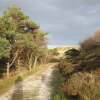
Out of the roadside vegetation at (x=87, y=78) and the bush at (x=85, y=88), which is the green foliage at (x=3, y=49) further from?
the bush at (x=85, y=88)

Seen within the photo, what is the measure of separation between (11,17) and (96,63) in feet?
59.6

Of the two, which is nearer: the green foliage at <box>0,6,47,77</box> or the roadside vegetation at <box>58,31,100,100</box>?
the roadside vegetation at <box>58,31,100,100</box>

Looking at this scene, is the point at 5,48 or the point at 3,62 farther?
the point at 3,62

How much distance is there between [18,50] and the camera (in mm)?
36531

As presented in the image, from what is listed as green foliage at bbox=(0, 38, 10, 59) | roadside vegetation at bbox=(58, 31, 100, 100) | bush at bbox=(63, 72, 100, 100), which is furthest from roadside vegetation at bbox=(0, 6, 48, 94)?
bush at bbox=(63, 72, 100, 100)

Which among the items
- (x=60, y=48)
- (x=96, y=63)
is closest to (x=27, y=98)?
(x=96, y=63)

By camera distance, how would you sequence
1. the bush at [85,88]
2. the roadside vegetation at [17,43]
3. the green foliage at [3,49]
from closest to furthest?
the bush at [85,88]
the green foliage at [3,49]
the roadside vegetation at [17,43]

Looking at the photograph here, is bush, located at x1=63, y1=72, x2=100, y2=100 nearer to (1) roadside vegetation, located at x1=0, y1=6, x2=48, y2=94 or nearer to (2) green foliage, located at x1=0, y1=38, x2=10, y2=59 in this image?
(1) roadside vegetation, located at x1=0, y1=6, x2=48, y2=94

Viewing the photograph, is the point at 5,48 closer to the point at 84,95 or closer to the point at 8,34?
the point at 8,34

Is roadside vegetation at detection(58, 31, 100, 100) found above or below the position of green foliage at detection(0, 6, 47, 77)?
below

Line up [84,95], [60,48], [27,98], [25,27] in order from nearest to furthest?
[84,95] < [27,98] < [25,27] < [60,48]

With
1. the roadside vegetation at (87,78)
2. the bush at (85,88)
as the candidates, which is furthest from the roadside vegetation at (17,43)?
the bush at (85,88)

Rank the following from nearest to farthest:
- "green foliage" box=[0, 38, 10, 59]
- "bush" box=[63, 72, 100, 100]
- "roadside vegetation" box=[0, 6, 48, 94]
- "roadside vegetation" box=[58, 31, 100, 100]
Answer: "bush" box=[63, 72, 100, 100]
"roadside vegetation" box=[58, 31, 100, 100]
"green foliage" box=[0, 38, 10, 59]
"roadside vegetation" box=[0, 6, 48, 94]

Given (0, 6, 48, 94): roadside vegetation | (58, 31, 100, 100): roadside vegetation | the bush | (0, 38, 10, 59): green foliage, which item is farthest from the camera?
(0, 6, 48, 94): roadside vegetation
